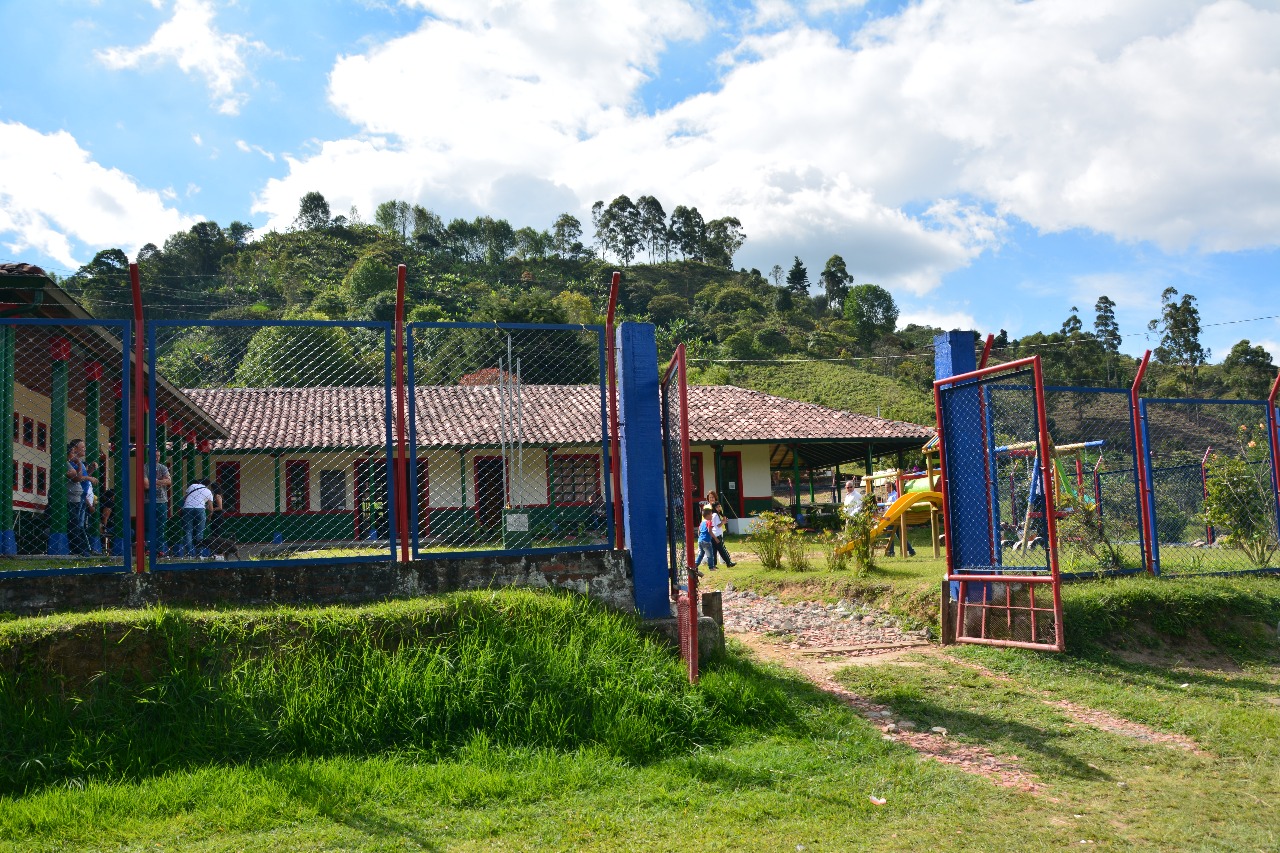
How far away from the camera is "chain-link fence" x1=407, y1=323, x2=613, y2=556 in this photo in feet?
21.9

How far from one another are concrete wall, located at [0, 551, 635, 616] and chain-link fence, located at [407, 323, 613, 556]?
0.17 metres

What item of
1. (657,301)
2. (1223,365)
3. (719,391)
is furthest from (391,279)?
(1223,365)

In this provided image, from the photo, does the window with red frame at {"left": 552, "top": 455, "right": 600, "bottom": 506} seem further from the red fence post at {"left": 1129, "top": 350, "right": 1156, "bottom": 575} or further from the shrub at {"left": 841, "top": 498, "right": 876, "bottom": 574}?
the red fence post at {"left": 1129, "top": 350, "right": 1156, "bottom": 575}

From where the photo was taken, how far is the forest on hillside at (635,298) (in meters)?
46.9

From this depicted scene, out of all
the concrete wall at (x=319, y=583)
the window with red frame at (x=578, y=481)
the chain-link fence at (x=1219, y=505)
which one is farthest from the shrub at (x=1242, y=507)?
the concrete wall at (x=319, y=583)

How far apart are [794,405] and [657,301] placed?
5097 cm

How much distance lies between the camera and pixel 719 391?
2736 centimetres

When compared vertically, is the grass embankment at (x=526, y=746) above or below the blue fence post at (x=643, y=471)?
below

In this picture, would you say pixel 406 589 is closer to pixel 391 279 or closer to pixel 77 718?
pixel 77 718

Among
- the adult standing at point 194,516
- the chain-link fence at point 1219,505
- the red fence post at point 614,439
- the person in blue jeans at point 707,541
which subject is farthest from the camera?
the person in blue jeans at point 707,541

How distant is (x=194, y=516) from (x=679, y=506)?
15.6 ft

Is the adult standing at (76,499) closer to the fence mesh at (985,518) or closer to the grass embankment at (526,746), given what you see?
the grass embankment at (526,746)

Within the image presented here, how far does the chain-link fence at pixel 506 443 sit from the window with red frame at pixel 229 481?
360cm

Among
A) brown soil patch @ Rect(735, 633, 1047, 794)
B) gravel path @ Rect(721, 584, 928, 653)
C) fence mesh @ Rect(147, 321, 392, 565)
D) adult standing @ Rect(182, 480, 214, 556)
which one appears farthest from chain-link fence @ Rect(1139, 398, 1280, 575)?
adult standing @ Rect(182, 480, 214, 556)
